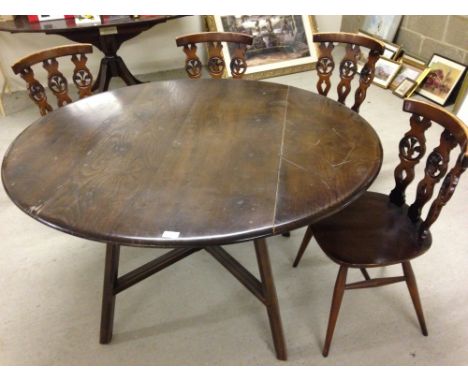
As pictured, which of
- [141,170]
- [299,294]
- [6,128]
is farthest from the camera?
[6,128]

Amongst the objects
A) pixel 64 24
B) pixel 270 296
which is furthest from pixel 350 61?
pixel 64 24

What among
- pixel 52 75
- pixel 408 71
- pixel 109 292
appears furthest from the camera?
pixel 408 71

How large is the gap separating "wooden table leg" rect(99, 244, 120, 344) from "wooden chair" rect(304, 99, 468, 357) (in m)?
0.79

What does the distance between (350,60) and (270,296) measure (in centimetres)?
133

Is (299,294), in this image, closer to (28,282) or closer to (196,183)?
(196,183)

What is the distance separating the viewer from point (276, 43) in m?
3.90

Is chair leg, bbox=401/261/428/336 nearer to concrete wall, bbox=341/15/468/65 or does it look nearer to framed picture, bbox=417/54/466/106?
framed picture, bbox=417/54/466/106

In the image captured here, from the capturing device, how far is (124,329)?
1565mm

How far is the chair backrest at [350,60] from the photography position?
1.82m

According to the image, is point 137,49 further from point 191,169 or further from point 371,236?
point 371,236

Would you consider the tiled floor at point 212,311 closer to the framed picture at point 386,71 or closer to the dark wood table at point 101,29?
the dark wood table at point 101,29

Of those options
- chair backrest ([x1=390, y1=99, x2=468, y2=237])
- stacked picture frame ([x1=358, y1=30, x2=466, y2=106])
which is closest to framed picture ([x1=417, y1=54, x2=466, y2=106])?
stacked picture frame ([x1=358, y1=30, x2=466, y2=106])
